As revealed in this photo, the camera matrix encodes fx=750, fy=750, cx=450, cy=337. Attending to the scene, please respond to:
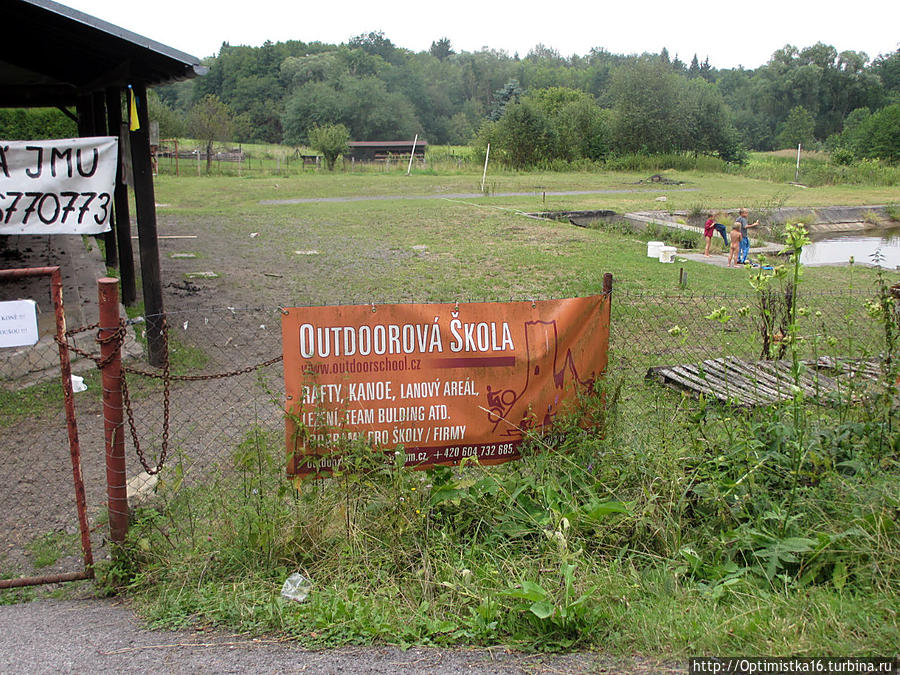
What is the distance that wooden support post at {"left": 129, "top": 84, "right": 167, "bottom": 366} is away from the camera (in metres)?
8.21

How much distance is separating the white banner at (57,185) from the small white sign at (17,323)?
3.39 meters

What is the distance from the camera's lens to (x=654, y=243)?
15.9m

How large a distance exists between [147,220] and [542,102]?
6682 cm

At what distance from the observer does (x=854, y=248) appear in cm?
2148

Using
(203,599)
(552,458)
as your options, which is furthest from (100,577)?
(552,458)

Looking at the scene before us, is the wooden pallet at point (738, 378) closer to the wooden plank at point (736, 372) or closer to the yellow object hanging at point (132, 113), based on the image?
the wooden plank at point (736, 372)

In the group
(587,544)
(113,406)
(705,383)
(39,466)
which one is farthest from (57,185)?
(705,383)

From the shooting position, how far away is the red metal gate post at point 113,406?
384 cm

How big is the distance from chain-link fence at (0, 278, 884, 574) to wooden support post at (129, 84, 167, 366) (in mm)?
237

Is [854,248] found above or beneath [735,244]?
beneath

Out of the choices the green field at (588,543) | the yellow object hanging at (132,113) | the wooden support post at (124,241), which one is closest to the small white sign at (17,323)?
the green field at (588,543)

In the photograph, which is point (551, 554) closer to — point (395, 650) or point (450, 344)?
point (395, 650)

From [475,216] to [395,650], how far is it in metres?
20.0

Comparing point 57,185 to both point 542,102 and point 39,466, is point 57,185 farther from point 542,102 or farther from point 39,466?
point 542,102
